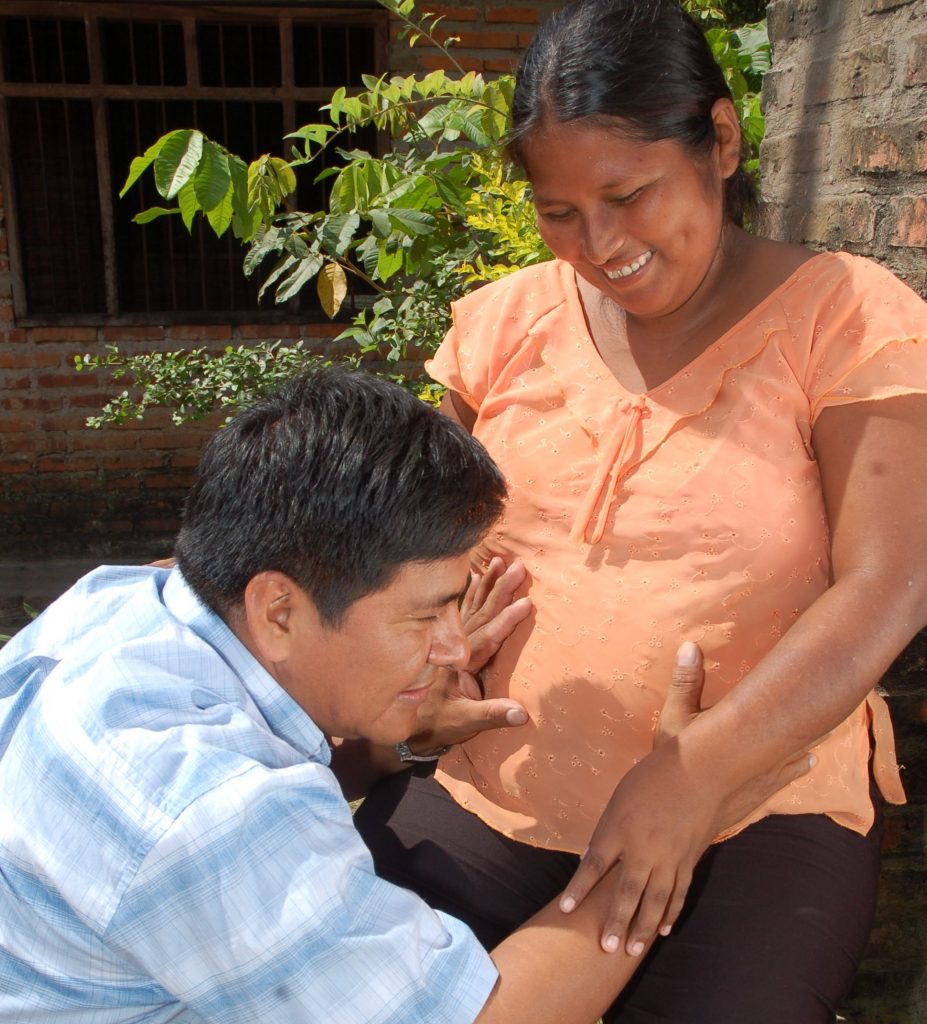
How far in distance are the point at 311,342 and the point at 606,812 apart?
13.7ft

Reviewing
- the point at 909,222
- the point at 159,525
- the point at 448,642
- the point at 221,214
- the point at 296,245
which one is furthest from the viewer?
the point at 159,525

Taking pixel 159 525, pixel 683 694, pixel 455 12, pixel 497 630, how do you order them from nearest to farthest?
1. pixel 683 694
2. pixel 497 630
3. pixel 455 12
4. pixel 159 525

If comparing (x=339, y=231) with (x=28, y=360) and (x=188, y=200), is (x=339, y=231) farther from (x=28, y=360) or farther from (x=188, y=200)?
(x=28, y=360)

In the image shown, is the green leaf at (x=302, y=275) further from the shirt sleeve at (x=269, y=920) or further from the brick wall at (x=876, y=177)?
the shirt sleeve at (x=269, y=920)

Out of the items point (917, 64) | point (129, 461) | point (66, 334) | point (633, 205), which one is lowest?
point (129, 461)

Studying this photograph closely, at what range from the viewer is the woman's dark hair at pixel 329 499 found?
1.32 meters

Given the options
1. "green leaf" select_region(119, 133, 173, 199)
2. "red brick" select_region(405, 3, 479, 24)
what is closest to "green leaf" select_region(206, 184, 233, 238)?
"green leaf" select_region(119, 133, 173, 199)

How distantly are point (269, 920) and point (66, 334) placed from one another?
4723 millimetres

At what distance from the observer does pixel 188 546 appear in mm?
1386

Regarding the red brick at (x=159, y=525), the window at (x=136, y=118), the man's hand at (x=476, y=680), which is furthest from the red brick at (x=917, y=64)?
the red brick at (x=159, y=525)

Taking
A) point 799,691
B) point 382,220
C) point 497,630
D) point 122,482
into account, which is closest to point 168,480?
point 122,482

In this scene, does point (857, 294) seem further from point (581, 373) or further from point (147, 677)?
point (147, 677)

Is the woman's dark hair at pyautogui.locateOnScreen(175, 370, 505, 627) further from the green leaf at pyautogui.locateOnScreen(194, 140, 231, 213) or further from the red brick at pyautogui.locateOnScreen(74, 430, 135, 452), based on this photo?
the red brick at pyautogui.locateOnScreen(74, 430, 135, 452)

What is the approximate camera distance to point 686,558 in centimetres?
161
